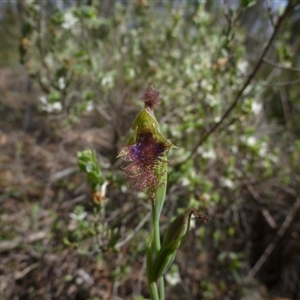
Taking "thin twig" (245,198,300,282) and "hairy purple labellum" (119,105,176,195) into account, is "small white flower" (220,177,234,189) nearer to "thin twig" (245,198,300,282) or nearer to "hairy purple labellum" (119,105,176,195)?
"thin twig" (245,198,300,282)

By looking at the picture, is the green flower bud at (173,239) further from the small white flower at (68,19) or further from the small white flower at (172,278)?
the small white flower at (68,19)

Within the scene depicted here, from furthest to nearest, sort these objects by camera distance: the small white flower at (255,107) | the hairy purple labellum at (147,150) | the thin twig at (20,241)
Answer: the thin twig at (20,241), the small white flower at (255,107), the hairy purple labellum at (147,150)

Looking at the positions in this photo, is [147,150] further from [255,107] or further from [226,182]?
[226,182]

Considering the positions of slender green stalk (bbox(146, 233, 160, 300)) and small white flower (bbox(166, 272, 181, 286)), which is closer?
slender green stalk (bbox(146, 233, 160, 300))

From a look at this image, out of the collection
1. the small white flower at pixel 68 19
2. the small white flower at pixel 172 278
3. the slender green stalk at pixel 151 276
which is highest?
the small white flower at pixel 68 19

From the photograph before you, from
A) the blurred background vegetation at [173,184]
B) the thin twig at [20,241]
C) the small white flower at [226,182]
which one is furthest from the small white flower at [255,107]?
the thin twig at [20,241]

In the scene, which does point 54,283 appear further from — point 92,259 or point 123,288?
point 123,288

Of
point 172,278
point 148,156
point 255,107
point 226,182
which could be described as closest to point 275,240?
point 226,182

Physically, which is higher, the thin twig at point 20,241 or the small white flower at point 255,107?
the small white flower at point 255,107

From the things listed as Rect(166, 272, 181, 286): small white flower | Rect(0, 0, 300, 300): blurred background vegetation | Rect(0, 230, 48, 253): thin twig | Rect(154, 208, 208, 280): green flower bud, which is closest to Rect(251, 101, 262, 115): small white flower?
Rect(0, 0, 300, 300): blurred background vegetation
